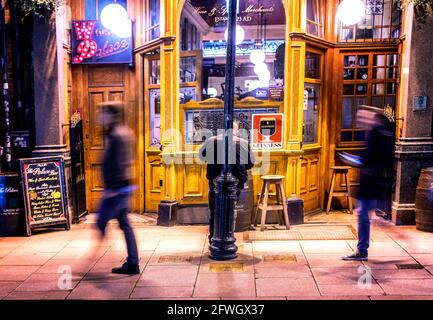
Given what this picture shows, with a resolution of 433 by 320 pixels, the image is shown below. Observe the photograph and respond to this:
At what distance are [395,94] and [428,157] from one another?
1.65 m

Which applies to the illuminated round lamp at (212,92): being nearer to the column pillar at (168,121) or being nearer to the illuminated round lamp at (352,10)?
the column pillar at (168,121)

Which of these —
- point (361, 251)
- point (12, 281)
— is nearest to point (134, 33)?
point (12, 281)

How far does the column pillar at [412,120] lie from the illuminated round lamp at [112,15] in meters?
5.18

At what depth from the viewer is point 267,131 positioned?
7898 millimetres

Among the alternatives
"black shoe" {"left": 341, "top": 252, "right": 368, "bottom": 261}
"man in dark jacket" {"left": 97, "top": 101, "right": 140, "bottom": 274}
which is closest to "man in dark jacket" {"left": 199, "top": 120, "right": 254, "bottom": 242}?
"man in dark jacket" {"left": 97, "top": 101, "right": 140, "bottom": 274}

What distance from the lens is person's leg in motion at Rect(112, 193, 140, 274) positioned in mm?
5176

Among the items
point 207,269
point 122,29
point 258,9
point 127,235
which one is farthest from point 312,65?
point 127,235

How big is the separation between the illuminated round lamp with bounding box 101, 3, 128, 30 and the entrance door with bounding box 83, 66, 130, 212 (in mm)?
955

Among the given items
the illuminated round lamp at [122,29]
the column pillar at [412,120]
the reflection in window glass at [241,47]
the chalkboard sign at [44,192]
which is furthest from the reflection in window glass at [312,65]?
the chalkboard sign at [44,192]

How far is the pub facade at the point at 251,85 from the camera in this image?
7777 millimetres

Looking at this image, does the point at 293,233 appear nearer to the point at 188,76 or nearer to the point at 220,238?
the point at 220,238

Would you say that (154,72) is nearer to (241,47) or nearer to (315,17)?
(241,47)

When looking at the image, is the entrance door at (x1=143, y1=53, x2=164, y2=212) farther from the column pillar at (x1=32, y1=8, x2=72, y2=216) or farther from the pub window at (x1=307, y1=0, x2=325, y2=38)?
the pub window at (x1=307, y1=0, x2=325, y2=38)

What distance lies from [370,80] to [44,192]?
6566 mm
